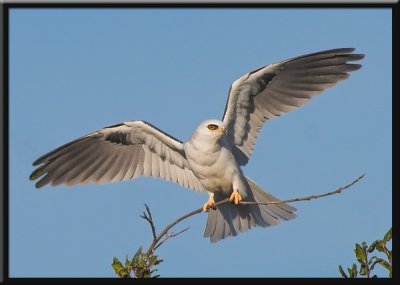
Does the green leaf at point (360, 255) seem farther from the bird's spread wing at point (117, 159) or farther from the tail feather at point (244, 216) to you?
the bird's spread wing at point (117, 159)

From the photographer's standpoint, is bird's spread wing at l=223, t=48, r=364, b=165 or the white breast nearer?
the white breast

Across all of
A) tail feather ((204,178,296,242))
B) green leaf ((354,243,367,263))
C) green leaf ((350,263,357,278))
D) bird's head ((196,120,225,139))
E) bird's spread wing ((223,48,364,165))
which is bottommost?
green leaf ((350,263,357,278))

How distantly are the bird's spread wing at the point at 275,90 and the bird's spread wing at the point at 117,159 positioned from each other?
1.95ft

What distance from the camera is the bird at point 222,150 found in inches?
269

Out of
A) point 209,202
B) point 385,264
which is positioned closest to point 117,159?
point 209,202

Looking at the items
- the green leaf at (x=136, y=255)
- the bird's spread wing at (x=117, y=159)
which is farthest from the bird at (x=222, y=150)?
the green leaf at (x=136, y=255)

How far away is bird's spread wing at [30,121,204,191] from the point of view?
752 cm

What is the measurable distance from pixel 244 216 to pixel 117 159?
1.36m

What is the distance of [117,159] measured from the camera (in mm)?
7750

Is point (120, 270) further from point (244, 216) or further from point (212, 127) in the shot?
point (244, 216)

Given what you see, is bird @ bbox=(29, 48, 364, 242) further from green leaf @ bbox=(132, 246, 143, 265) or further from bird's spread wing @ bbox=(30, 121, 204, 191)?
green leaf @ bbox=(132, 246, 143, 265)

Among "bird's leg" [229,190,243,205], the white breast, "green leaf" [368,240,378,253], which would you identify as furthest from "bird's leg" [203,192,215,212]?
"green leaf" [368,240,378,253]
